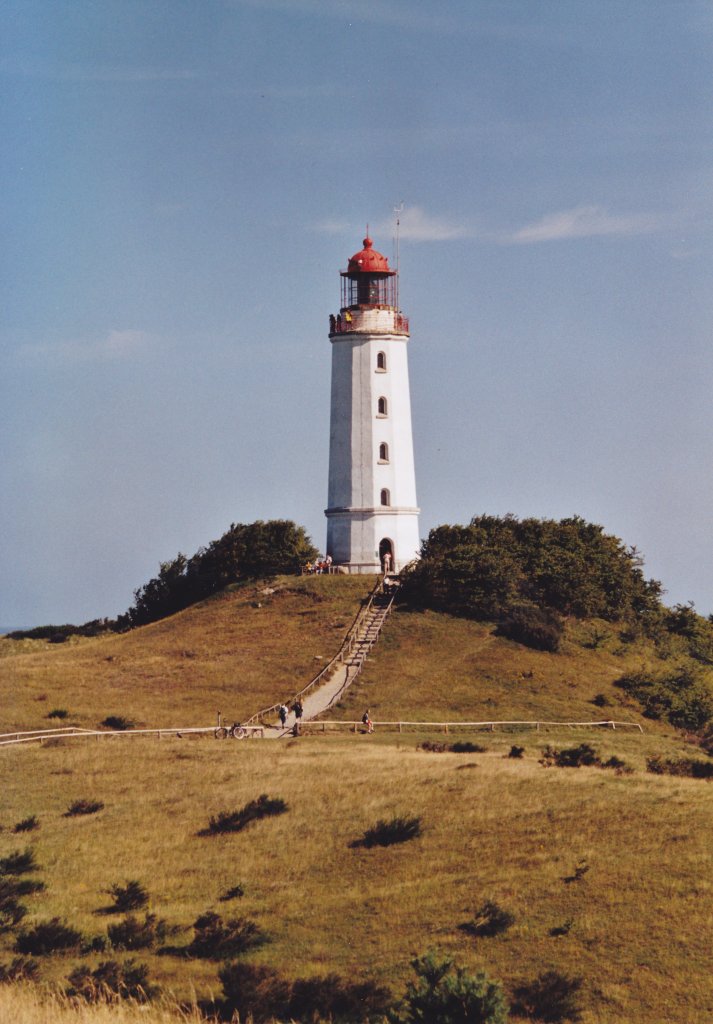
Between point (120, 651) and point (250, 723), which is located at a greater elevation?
point (120, 651)

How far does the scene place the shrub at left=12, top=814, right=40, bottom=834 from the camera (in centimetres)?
3428

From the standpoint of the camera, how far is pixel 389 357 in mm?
71938

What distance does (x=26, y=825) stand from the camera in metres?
34.4

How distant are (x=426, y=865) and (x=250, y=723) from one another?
22275 millimetres

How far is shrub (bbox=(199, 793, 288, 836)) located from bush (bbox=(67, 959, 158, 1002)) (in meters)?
9.68

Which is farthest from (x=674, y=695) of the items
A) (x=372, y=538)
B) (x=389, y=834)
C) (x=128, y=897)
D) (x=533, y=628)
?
(x=128, y=897)

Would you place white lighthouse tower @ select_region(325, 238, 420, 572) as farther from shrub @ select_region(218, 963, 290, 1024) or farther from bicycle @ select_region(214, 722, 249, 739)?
shrub @ select_region(218, 963, 290, 1024)

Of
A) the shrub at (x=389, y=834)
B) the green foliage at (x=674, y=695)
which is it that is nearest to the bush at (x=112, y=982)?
the shrub at (x=389, y=834)

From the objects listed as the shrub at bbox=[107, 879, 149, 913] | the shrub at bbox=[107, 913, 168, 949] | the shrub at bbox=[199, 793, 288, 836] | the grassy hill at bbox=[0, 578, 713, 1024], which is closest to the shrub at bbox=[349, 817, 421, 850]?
the grassy hill at bbox=[0, 578, 713, 1024]

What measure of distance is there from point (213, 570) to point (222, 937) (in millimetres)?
52204

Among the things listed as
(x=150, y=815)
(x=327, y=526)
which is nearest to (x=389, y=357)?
(x=327, y=526)

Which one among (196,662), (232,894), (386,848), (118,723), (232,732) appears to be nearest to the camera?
(232,894)

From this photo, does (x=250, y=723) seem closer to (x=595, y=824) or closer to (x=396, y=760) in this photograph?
(x=396, y=760)

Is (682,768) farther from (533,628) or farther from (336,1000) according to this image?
(533,628)
